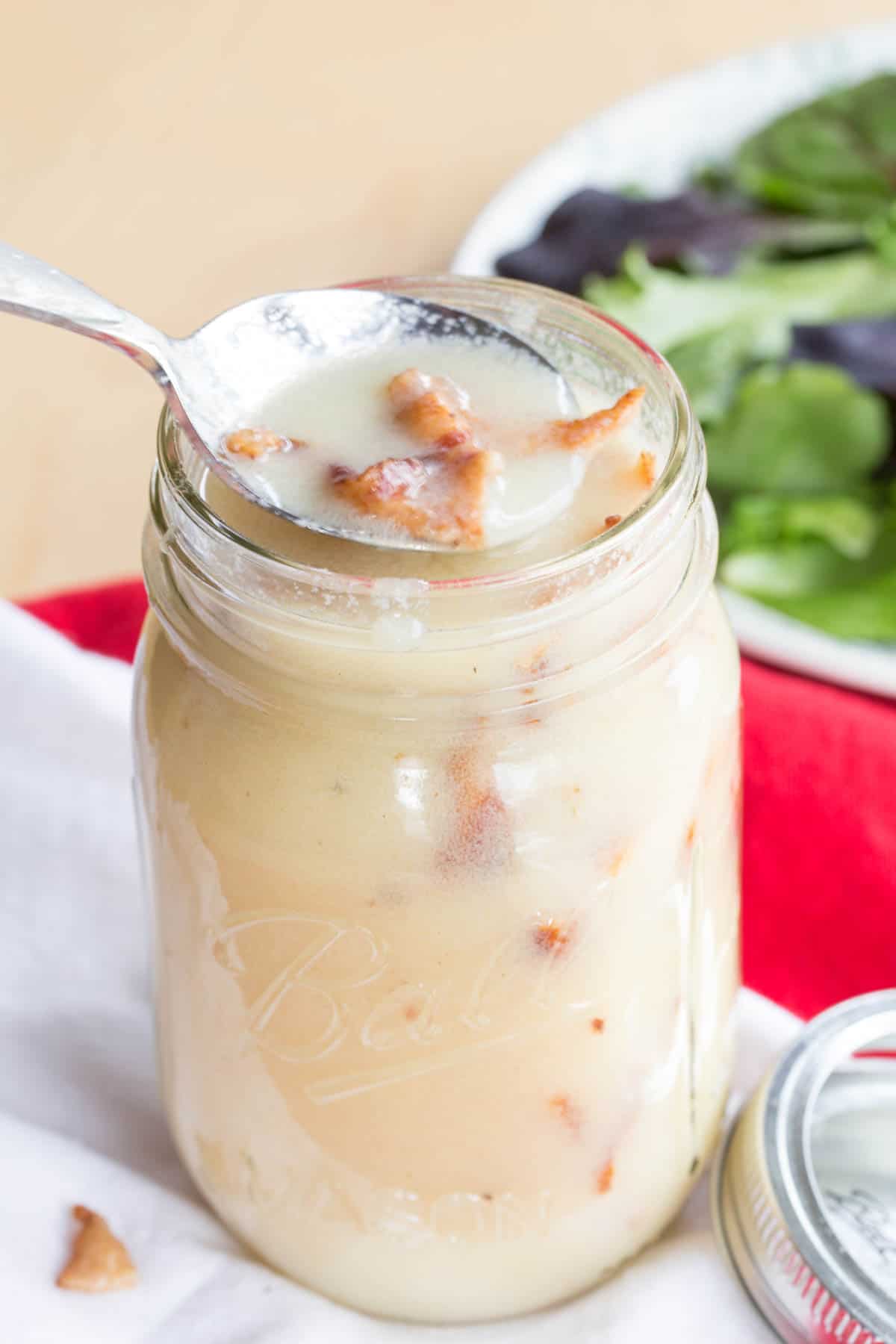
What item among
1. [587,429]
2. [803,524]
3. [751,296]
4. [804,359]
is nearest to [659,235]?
[751,296]

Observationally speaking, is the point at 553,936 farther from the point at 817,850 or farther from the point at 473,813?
the point at 817,850

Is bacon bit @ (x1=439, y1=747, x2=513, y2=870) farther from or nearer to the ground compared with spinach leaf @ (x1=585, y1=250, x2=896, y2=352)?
farther from the ground

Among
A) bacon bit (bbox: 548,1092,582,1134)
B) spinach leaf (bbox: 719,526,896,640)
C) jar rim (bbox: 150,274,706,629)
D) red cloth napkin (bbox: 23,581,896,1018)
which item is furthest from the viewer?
spinach leaf (bbox: 719,526,896,640)

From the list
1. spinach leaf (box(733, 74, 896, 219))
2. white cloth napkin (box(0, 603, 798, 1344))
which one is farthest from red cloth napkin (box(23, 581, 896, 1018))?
spinach leaf (box(733, 74, 896, 219))

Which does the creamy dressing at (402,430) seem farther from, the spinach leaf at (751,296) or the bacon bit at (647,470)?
the spinach leaf at (751,296)

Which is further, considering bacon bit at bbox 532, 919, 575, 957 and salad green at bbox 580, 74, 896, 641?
salad green at bbox 580, 74, 896, 641

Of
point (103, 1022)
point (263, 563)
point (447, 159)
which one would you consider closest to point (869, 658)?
point (103, 1022)

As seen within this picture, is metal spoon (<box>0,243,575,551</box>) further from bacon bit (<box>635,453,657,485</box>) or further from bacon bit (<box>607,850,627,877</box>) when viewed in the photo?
bacon bit (<box>607,850,627,877</box>)

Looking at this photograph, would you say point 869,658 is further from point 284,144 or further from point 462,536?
point 284,144
